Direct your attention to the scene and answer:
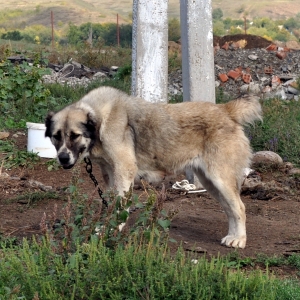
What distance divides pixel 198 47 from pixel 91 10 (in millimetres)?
86888

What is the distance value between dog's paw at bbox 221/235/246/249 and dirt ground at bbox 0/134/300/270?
0.07 meters

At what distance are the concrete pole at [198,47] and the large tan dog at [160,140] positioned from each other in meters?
1.88

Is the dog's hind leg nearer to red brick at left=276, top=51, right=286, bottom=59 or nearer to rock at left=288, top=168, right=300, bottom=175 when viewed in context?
rock at left=288, top=168, right=300, bottom=175

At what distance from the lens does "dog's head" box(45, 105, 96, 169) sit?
6723mm

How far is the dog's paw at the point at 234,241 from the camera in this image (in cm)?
680

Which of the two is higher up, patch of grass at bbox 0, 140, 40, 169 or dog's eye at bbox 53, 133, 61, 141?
dog's eye at bbox 53, 133, 61, 141

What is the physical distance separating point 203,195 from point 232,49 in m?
13.2

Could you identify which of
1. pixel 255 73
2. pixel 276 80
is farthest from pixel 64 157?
pixel 255 73

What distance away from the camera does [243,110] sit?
23.5 feet

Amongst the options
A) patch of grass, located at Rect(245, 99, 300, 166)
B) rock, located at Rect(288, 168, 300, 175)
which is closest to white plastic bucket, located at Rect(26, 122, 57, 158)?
patch of grass, located at Rect(245, 99, 300, 166)

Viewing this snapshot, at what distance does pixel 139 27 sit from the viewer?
935 cm

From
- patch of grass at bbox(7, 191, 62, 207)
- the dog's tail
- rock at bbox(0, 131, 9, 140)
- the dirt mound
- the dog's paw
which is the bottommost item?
the dirt mound

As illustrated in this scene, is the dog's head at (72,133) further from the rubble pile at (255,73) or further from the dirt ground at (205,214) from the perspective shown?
the rubble pile at (255,73)

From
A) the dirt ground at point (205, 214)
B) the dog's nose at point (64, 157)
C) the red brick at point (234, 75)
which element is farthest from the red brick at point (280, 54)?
the dog's nose at point (64, 157)
